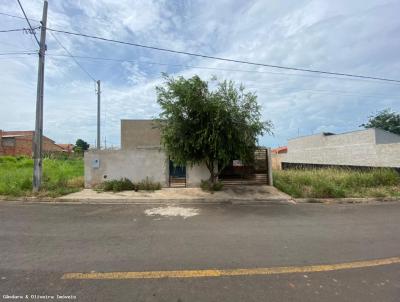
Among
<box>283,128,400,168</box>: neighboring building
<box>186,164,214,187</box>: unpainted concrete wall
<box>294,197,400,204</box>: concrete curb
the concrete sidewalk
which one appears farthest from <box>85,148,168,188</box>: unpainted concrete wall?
<box>283,128,400,168</box>: neighboring building

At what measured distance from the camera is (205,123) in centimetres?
1235

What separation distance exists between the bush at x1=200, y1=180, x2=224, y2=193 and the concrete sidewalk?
269 millimetres

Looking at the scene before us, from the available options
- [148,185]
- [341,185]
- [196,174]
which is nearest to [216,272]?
[148,185]

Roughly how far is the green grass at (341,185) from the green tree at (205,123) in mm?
3006

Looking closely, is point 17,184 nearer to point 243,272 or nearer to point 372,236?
point 243,272

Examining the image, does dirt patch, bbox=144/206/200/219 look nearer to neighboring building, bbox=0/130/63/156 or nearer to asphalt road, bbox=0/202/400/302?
asphalt road, bbox=0/202/400/302

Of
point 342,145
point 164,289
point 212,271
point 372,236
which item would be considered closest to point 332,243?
point 372,236

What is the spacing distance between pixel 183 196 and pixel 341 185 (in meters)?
7.88

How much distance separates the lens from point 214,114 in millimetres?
12141

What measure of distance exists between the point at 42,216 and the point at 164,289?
6.33 metres

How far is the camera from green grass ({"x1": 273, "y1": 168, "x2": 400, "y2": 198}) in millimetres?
12227

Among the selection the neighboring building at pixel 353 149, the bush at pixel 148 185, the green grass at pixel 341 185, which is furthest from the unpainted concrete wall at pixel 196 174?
the neighboring building at pixel 353 149

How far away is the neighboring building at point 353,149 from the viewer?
22250 mm

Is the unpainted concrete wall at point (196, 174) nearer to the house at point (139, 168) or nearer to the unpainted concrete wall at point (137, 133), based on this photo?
the house at point (139, 168)
